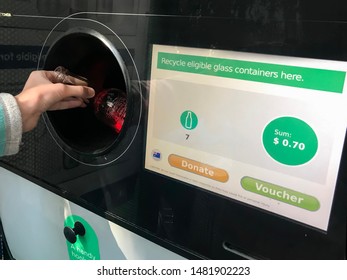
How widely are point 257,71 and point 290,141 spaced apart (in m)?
0.15

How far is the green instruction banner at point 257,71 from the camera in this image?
0.62m

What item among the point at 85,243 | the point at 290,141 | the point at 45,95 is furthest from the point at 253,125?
the point at 85,243

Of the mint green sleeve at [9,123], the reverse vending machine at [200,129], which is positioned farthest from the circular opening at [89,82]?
the mint green sleeve at [9,123]

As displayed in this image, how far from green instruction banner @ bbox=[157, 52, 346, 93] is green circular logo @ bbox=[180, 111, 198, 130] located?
0.30 feet

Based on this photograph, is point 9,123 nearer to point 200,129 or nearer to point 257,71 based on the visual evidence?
point 200,129

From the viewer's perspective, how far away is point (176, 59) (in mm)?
789

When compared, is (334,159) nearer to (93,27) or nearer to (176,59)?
(176,59)

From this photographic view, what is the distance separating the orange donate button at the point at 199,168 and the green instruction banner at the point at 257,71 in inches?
7.8

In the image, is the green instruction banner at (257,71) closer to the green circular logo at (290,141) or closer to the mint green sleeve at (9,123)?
the green circular logo at (290,141)

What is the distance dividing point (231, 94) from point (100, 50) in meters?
0.61

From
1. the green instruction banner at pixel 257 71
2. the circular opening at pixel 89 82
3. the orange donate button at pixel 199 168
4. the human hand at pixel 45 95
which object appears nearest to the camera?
the green instruction banner at pixel 257 71

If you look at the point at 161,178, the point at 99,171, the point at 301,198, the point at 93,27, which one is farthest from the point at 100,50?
the point at 301,198

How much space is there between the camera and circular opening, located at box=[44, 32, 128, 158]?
1067 mm

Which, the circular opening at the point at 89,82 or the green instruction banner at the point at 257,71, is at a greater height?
the green instruction banner at the point at 257,71
